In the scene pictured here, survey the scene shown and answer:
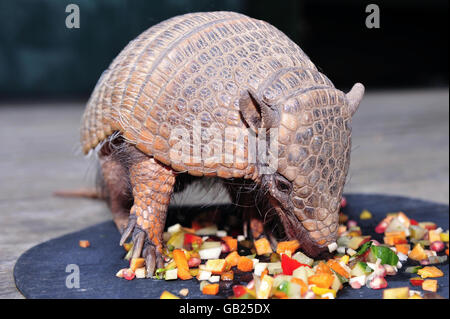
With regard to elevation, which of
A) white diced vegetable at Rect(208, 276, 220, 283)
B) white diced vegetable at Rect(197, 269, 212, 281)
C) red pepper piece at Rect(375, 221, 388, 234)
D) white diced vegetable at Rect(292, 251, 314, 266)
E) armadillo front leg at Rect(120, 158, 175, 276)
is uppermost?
armadillo front leg at Rect(120, 158, 175, 276)

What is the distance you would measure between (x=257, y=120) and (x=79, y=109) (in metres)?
8.57

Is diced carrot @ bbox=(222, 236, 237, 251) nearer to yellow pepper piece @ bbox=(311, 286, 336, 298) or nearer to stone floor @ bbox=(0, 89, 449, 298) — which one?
stone floor @ bbox=(0, 89, 449, 298)

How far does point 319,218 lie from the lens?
264 centimetres

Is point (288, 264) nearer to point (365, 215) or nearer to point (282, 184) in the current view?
point (282, 184)

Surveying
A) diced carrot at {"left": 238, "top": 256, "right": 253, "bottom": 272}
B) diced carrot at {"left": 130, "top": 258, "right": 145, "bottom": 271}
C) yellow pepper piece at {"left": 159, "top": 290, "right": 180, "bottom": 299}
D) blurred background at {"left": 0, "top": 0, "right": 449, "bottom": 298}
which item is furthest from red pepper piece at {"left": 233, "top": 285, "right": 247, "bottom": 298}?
blurred background at {"left": 0, "top": 0, "right": 449, "bottom": 298}

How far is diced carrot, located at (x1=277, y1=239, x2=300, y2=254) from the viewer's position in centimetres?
298

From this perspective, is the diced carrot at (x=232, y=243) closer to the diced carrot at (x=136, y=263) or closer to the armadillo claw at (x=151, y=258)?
the armadillo claw at (x=151, y=258)

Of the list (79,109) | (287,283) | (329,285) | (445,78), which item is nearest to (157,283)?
(287,283)

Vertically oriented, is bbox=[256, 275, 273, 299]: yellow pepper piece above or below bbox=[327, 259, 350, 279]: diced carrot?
above

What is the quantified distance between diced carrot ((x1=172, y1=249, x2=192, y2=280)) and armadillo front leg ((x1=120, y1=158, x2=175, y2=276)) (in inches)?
4.1

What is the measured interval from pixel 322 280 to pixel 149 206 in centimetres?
101

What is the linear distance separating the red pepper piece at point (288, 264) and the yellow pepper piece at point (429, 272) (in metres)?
0.63

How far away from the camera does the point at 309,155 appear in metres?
2.54

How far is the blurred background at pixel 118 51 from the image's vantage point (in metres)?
4.68
